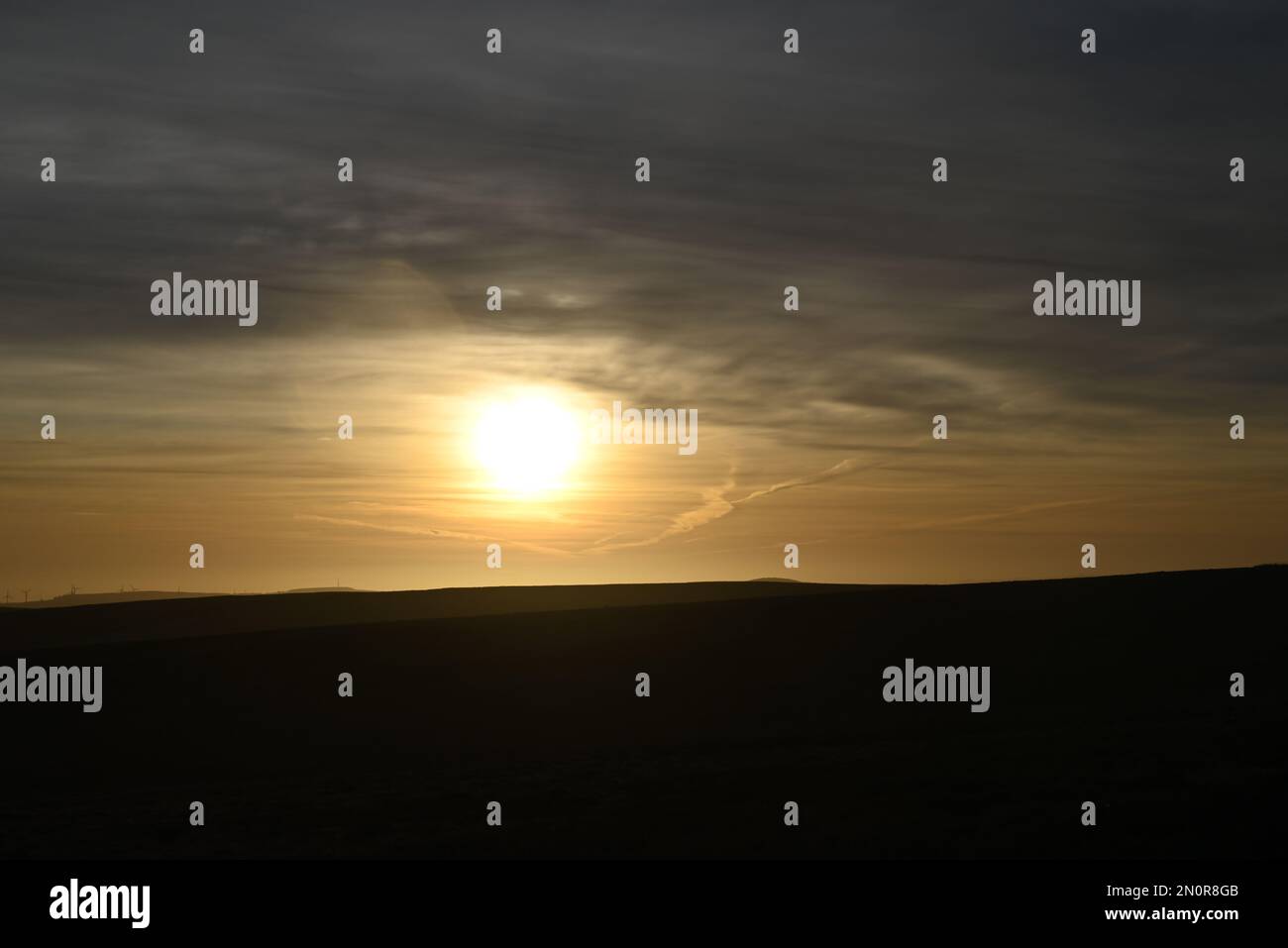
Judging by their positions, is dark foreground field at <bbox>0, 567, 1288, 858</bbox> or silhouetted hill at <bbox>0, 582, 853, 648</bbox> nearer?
dark foreground field at <bbox>0, 567, 1288, 858</bbox>

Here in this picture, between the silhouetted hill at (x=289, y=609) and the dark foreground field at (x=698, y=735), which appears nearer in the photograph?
the dark foreground field at (x=698, y=735)

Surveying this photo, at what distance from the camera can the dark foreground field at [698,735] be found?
15703mm

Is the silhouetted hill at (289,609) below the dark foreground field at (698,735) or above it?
above

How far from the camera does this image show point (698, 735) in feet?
88.8

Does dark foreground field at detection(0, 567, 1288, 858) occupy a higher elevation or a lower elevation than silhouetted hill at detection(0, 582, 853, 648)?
lower

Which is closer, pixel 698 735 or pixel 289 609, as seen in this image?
pixel 698 735

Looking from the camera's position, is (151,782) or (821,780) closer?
(821,780)

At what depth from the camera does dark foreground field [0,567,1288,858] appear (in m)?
15.7
